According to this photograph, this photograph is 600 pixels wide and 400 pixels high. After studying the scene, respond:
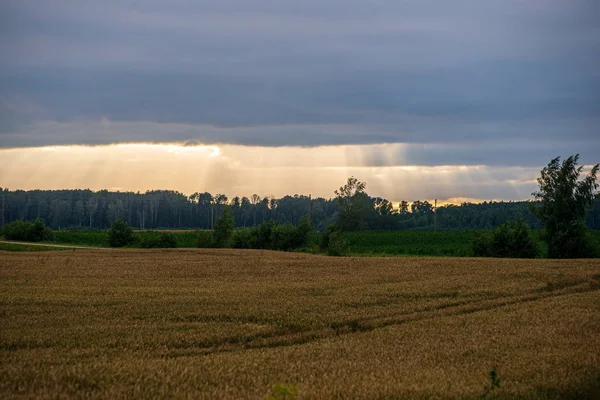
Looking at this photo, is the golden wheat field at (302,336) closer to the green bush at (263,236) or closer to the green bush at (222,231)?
the green bush at (263,236)

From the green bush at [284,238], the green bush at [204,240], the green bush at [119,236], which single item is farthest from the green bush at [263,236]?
the green bush at [119,236]

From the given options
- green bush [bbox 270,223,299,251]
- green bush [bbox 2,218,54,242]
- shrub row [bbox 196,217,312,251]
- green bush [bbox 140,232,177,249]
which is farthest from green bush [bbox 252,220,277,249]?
green bush [bbox 2,218,54,242]

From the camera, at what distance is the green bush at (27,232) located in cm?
8256

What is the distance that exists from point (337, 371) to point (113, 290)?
15727mm

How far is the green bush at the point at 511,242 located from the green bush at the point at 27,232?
59.1m

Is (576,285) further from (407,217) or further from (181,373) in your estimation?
(407,217)

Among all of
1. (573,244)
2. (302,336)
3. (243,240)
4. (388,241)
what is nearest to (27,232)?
(243,240)

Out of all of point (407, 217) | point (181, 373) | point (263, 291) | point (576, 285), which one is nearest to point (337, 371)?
point (181, 373)

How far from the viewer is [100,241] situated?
9312cm

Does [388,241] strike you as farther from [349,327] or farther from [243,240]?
[349,327]

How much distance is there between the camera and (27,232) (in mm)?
82562

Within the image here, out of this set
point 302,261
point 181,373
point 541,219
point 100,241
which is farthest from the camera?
point 100,241

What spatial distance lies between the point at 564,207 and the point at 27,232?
67374 mm

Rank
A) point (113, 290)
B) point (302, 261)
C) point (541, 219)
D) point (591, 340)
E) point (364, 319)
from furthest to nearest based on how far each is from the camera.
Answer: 1. point (541, 219)
2. point (302, 261)
3. point (113, 290)
4. point (364, 319)
5. point (591, 340)
